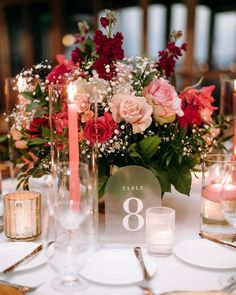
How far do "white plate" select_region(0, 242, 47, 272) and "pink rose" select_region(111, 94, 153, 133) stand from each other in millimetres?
407

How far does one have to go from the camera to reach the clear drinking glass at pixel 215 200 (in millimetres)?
1104

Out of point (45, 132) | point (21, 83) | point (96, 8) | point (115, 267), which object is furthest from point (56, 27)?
point (115, 267)

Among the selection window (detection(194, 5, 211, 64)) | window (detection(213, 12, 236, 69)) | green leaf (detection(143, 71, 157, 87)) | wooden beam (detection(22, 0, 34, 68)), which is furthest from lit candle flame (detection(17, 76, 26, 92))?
wooden beam (detection(22, 0, 34, 68))

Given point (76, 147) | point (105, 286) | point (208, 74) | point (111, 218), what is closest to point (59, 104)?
point (76, 147)

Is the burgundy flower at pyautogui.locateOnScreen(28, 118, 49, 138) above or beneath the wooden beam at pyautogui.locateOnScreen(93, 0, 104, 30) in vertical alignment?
beneath

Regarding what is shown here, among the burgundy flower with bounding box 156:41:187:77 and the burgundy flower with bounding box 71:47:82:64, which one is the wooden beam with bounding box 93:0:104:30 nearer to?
the burgundy flower with bounding box 71:47:82:64

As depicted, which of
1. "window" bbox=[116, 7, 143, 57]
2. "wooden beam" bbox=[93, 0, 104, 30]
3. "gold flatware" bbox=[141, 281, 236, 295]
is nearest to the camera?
"gold flatware" bbox=[141, 281, 236, 295]

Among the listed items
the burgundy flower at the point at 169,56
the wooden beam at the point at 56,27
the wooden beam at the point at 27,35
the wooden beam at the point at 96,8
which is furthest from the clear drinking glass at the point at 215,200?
the wooden beam at the point at 27,35

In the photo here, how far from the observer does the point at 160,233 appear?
1013mm

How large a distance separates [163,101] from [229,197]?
1.05ft

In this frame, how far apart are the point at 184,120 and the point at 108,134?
0.25 m

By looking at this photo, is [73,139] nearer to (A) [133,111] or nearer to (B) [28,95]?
(A) [133,111]

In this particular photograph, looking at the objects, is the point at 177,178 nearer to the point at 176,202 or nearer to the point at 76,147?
the point at 176,202

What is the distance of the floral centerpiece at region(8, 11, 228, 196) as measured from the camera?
111 cm
